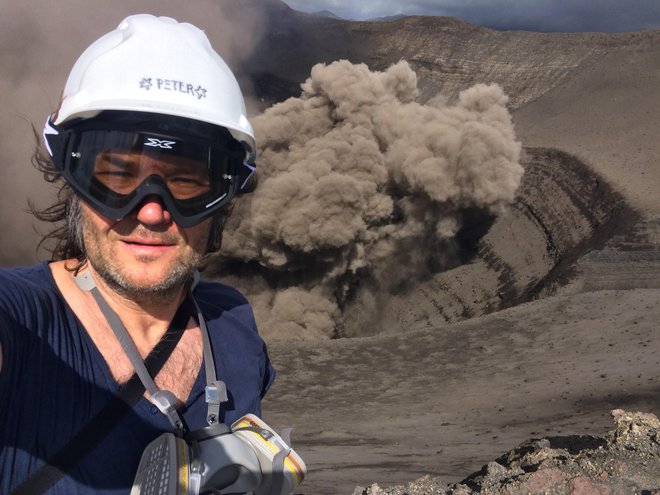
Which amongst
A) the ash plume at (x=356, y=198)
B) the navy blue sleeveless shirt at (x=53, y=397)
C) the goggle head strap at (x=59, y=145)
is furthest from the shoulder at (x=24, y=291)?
the ash plume at (x=356, y=198)

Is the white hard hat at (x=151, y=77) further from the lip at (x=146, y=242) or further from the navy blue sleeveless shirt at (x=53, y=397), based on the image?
the navy blue sleeveless shirt at (x=53, y=397)

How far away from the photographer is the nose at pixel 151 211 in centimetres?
198

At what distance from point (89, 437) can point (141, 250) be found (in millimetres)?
592

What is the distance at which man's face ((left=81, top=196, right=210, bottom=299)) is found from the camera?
1923 millimetres

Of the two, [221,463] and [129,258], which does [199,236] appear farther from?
[221,463]

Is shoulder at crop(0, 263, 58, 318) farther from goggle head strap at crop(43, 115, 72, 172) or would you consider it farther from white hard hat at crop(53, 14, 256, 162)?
white hard hat at crop(53, 14, 256, 162)

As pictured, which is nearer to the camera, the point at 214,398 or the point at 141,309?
the point at 214,398

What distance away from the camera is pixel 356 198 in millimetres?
15109

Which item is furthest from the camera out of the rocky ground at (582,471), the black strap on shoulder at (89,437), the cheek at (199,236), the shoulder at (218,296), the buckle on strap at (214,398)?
the rocky ground at (582,471)

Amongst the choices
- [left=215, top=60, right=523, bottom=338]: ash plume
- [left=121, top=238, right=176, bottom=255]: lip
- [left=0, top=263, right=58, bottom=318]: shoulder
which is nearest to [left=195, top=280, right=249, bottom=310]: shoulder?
[left=121, top=238, right=176, bottom=255]: lip

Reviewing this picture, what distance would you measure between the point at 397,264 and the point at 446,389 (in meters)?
8.21

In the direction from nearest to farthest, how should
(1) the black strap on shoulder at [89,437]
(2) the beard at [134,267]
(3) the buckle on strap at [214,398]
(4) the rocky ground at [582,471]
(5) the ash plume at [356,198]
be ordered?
(1) the black strap on shoulder at [89,437]
(3) the buckle on strap at [214,398]
(2) the beard at [134,267]
(4) the rocky ground at [582,471]
(5) the ash plume at [356,198]

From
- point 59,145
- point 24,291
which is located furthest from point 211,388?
point 59,145

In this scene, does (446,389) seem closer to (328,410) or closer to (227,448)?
(328,410)
